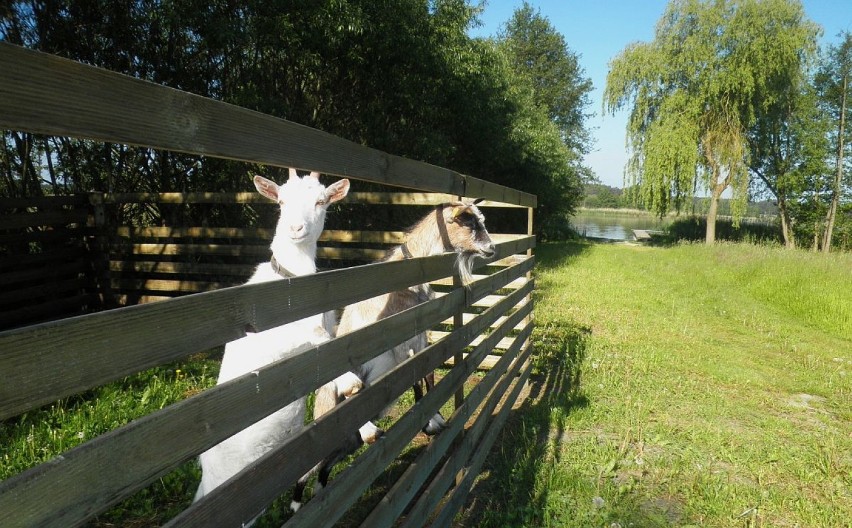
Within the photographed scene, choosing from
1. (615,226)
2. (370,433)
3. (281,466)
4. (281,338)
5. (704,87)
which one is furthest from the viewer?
(615,226)

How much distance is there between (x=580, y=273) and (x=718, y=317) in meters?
5.86

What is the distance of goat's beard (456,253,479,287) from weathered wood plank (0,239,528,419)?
1.77 meters

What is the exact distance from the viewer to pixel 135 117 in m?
1.03

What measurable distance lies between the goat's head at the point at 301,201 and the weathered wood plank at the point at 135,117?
100cm

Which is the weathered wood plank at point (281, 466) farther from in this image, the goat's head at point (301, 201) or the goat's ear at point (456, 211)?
the goat's ear at point (456, 211)

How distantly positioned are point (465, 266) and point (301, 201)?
4.04ft

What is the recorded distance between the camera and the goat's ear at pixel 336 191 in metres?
2.63

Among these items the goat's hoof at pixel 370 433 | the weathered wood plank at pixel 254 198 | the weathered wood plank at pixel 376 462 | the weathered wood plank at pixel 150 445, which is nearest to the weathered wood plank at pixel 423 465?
the weathered wood plank at pixel 376 462

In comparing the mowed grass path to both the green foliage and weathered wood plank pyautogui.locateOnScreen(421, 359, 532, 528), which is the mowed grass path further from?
the green foliage

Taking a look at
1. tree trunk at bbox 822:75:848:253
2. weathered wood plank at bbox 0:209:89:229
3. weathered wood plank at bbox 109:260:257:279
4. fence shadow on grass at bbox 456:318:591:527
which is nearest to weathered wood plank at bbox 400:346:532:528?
fence shadow on grass at bbox 456:318:591:527

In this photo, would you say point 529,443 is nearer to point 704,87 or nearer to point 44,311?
point 44,311

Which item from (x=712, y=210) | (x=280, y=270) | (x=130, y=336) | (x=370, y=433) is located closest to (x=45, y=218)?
(x=280, y=270)

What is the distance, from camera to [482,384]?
369cm

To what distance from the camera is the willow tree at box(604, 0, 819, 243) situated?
21.8 meters
